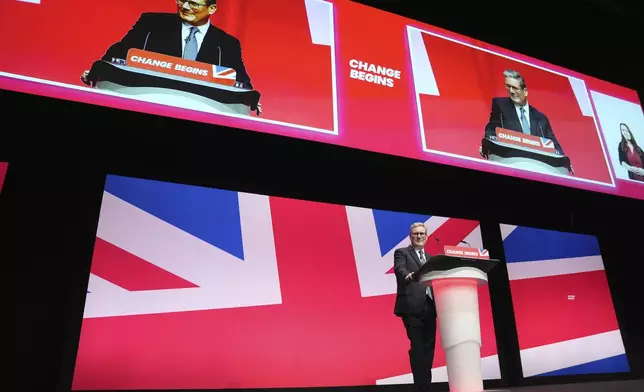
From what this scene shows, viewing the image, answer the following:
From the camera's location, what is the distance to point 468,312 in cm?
152

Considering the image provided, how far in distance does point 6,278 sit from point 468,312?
2.16 meters

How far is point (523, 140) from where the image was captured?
3.07 metres

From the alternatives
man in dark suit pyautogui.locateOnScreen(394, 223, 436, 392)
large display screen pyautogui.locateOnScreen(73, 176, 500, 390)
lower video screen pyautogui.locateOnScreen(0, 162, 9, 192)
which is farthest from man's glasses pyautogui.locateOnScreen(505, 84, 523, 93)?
lower video screen pyautogui.locateOnScreen(0, 162, 9, 192)

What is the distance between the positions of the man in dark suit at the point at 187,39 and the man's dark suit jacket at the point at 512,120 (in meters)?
1.71

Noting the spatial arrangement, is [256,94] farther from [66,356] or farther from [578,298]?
[578,298]

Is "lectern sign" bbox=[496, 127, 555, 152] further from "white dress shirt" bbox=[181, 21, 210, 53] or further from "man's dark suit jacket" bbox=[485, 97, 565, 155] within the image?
"white dress shirt" bbox=[181, 21, 210, 53]

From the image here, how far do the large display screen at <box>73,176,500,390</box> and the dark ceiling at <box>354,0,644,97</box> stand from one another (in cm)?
177

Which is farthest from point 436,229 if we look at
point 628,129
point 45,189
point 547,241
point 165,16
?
point 45,189

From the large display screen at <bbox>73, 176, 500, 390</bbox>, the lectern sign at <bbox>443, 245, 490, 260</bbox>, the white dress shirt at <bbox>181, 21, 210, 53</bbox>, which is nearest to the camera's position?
the lectern sign at <bbox>443, 245, 490, 260</bbox>

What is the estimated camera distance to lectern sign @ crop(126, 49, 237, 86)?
229cm

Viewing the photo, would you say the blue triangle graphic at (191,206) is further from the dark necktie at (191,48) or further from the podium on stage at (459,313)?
the podium on stage at (459,313)

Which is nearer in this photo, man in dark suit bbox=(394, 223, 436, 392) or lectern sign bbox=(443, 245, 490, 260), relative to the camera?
lectern sign bbox=(443, 245, 490, 260)

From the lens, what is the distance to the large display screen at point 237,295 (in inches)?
91.3

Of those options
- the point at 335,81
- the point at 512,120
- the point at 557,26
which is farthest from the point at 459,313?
the point at 557,26
